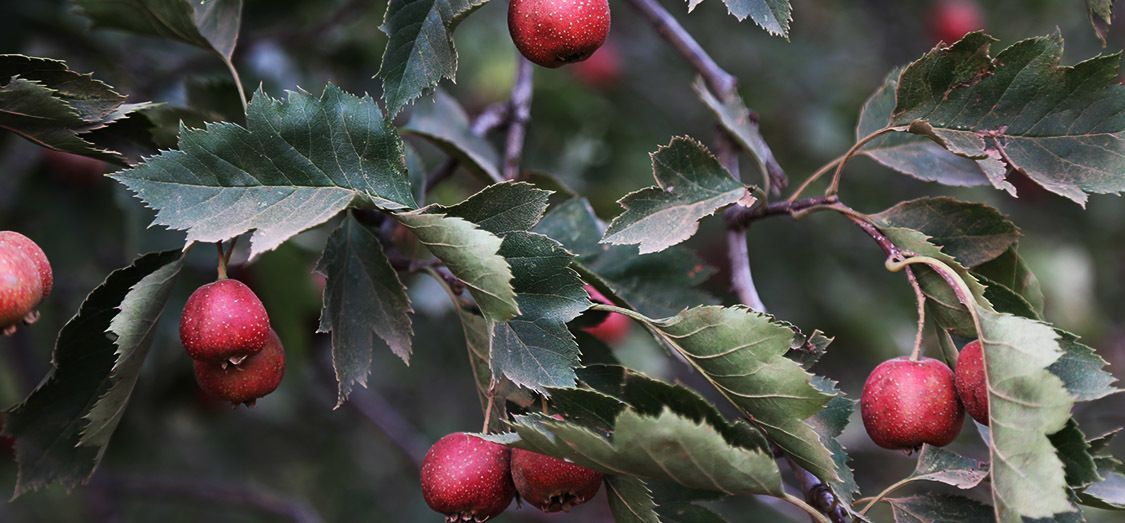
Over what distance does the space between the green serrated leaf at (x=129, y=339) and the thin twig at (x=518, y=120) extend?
89 centimetres

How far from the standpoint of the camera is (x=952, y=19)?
14.7 ft

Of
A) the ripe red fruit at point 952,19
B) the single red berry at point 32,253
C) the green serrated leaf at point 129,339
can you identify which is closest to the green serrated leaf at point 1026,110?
the green serrated leaf at point 129,339

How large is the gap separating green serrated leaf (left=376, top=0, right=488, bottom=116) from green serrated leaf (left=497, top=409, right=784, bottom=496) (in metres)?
0.55

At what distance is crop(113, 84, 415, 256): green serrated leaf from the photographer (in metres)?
1.24

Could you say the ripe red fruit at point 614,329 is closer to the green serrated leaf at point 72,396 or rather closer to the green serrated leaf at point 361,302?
the green serrated leaf at point 361,302

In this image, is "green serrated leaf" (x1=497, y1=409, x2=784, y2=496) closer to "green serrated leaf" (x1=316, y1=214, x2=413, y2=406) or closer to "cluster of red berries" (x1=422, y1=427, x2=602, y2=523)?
Answer: "cluster of red berries" (x1=422, y1=427, x2=602, y2=523)

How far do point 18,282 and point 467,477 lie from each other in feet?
2.17

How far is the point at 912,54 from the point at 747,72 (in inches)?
40.1

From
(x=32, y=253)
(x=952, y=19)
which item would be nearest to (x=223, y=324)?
(x=32, y=253)

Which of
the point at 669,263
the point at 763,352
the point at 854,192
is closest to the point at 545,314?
the point at 763,352

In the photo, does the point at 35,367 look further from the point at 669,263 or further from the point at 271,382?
the point at 669,263

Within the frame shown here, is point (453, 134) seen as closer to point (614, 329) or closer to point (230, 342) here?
point (230, 342)

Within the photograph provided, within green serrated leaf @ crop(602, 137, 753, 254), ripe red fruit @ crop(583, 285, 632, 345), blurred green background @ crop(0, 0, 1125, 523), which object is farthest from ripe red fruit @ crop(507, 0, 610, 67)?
ripe red fruit @ crop(583, 285, 632, 345)

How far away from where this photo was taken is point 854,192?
3879 millimetres
